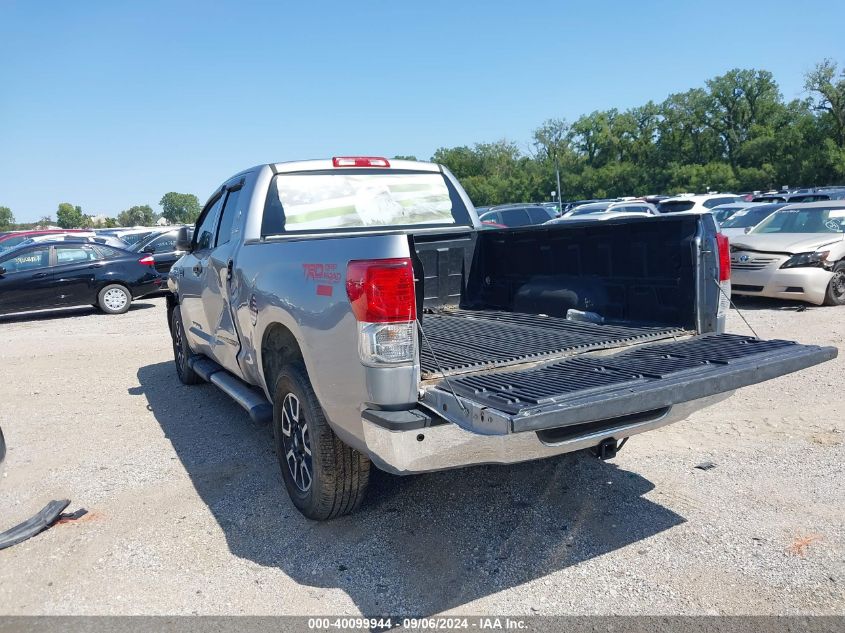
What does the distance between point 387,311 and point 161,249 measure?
50.9 ft

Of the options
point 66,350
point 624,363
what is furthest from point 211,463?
point 66,350

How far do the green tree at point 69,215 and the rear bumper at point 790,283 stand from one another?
106334mm

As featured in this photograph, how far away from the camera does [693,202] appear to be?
21172 millimetres

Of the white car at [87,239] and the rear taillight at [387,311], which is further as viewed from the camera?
the white car at [87,239]

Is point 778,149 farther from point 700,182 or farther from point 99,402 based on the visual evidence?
point 99,402

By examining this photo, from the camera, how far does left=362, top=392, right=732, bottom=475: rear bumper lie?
291cm

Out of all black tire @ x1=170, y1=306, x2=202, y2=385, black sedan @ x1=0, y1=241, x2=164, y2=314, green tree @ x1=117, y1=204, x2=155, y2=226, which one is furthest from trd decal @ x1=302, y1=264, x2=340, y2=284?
green tree @ x1=117, y1=204, x2=155, y2=226

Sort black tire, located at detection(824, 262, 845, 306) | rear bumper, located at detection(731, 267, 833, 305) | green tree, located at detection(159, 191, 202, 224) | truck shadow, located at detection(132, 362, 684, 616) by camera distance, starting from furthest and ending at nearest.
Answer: green tree, located at detection(159, 191, 202, 224), black tire, located at detection(824, 262, 845, 306), rear bumper, located at detection(731, 267, 833, 305), truck shadow, located at detection(132, 362, 684, 616)

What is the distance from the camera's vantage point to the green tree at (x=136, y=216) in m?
96.8

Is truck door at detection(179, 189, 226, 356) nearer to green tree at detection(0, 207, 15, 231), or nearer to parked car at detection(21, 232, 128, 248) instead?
parked car at detection(21, 232, 128, 248)

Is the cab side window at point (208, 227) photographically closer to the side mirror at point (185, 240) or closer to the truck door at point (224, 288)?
the side mirror at point (185, 240)

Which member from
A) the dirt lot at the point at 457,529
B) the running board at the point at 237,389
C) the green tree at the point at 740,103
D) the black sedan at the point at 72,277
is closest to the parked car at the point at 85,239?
the black sedan at the point at 72,277

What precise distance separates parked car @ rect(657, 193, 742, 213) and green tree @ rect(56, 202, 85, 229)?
96.0 m

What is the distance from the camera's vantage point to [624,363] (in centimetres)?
343
